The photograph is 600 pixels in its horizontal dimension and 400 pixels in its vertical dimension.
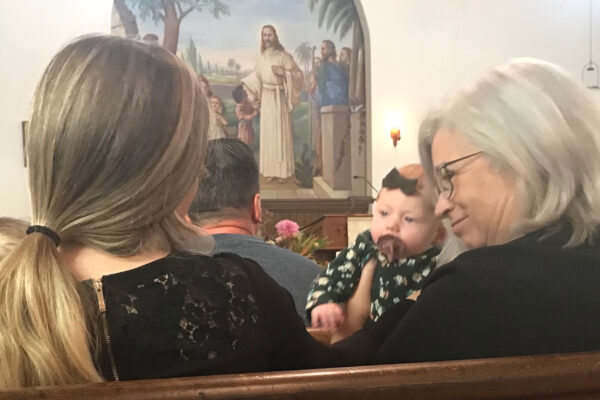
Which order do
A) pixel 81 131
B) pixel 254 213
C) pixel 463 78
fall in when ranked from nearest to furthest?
1. pixel 81 131
2. pixel 463 78
3. pixel 254 213

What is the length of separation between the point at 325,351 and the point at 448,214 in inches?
8.3

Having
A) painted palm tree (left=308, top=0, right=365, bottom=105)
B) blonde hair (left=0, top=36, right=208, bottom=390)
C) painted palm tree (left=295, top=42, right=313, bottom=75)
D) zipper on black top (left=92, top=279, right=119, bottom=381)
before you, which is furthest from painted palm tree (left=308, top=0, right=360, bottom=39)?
zipper on black top (left=92, top=279, right=119, bottom=381)

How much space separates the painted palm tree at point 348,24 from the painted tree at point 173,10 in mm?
646

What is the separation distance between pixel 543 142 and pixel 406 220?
0.60 ft

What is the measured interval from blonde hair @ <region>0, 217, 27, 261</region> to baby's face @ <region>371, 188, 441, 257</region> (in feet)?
1.30

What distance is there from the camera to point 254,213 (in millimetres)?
1006

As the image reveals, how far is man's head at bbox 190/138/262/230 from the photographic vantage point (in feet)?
2.60

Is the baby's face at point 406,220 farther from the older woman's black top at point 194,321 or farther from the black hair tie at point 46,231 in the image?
the black hair tie at point 46,231

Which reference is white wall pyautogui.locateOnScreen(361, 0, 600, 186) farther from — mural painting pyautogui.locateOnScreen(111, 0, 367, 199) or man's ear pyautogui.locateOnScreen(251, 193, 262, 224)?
mural painting pyautogui.locateOnScreen(111, 0, 367, 199)

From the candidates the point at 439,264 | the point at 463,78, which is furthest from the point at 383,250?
the point at 463,78

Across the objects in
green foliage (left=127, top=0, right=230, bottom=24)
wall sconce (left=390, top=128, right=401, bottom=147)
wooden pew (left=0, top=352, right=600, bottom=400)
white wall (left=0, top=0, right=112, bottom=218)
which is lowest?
wooden pew (left=0, top=352, right=600, bottom=400)

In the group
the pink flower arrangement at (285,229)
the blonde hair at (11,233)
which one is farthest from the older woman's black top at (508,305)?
the pink flower arrangement at (285,229)

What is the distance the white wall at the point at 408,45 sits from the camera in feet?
3.08

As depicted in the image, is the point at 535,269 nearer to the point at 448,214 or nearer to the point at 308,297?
the point at 448,214
